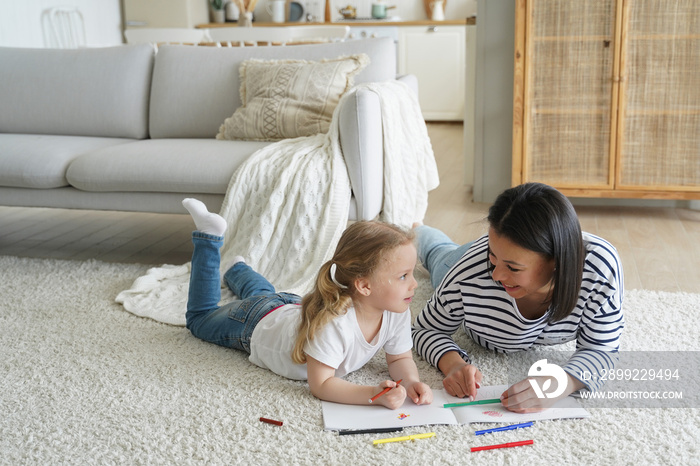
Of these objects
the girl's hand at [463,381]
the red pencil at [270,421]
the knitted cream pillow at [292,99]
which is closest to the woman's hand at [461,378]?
the girl's hand at [463,381]

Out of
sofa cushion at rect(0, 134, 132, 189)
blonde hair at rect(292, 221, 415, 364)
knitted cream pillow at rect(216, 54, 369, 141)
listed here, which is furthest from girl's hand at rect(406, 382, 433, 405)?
sofa cushion at rect(0, 134, 132, 189)

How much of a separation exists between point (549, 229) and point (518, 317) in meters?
0.31

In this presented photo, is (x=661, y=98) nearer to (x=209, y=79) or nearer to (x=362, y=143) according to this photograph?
(x=362, y=143)

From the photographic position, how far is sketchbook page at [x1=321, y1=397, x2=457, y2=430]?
4.86 ft

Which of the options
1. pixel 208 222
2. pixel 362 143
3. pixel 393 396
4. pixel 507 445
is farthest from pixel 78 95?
pixel 507 445

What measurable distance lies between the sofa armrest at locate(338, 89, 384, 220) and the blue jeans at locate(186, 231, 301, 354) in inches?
23.8

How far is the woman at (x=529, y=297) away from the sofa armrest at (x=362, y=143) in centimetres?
78

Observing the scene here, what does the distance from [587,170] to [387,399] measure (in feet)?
7.23

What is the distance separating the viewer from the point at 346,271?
158 cm

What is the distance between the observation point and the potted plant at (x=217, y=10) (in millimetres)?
6850

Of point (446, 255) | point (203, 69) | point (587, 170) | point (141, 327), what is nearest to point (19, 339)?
point (141, 327)

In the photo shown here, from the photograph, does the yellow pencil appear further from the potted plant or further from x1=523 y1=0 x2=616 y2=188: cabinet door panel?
the potted plant

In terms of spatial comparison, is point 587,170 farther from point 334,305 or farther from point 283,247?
point 334,305

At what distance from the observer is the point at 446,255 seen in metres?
2.26
